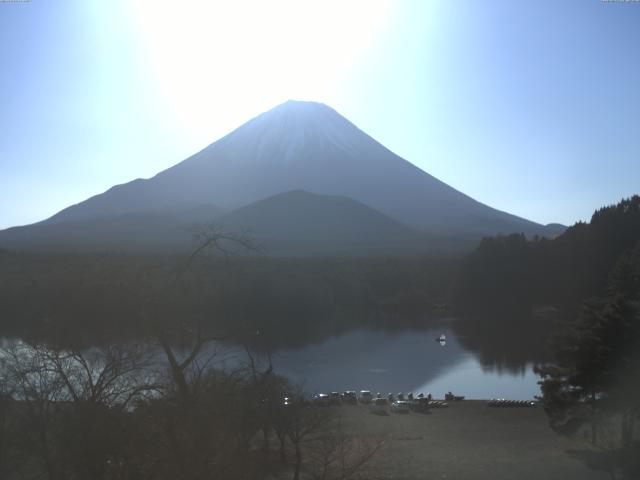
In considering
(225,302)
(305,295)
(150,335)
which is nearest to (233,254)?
(150,335)

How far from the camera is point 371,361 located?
1698 cm

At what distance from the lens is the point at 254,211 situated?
53.0 meters

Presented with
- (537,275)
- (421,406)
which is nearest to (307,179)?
(537,275)

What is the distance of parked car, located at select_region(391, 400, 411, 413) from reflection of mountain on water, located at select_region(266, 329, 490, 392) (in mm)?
1912

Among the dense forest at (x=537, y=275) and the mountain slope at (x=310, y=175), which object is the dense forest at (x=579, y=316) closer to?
the dense forest at (x=537, y=275)

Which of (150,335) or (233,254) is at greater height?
(233,254)

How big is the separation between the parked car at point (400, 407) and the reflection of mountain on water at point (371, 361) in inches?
75.3

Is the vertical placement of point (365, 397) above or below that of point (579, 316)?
below

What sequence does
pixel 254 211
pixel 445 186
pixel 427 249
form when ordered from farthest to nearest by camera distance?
pixel 445 186 → pixel 254 211 → pixel 427 249

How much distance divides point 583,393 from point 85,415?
20.0ft

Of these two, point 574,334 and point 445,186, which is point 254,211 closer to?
point 445,186

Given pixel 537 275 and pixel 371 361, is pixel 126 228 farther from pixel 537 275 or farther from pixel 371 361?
pixel 371 361

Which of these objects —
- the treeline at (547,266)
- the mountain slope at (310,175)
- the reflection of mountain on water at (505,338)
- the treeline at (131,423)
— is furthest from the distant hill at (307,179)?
the treeline at (131,423)

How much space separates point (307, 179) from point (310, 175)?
571 millimetres
